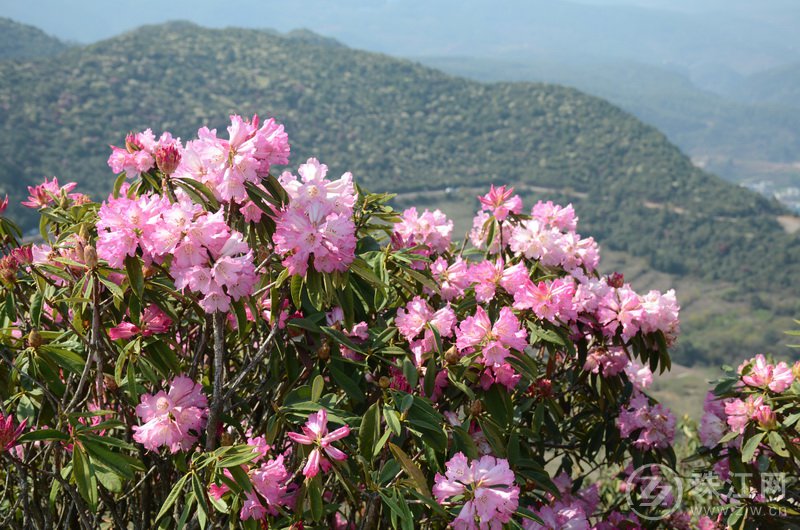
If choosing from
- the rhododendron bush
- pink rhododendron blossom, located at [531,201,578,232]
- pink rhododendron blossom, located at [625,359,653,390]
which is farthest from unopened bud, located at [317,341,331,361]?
pink rhododendron blossom, located at [625,359,653,390]

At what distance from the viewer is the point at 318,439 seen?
1.26 meters

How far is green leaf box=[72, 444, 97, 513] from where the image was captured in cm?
113

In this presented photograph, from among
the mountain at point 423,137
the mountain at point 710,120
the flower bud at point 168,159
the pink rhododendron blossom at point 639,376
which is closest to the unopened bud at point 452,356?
the flower bud at point 168,159

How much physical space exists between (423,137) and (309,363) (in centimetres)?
6295

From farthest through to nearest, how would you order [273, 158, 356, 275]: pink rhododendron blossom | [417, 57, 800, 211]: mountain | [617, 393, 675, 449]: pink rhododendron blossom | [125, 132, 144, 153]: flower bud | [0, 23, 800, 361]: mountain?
[417, 57, 800, 211]: mountain
[0, 23, 800, 361]: mountain
[617, 393, 675, 449]: pink rhododendron blossom
[125, 132, 144, 153]: flower bud
[273, 158, 356, 275]: pink rhododendron blossom

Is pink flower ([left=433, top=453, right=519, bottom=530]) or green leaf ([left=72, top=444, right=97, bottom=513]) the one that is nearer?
green leaf ([left=72, top=444, right=97, bottom=513])

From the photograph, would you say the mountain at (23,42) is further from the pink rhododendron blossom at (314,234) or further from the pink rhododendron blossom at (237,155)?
the pink rhododendron blossom at (314,234)

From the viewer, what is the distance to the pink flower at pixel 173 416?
53.4 inches

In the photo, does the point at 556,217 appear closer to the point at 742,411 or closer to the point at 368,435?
the point at 742,411

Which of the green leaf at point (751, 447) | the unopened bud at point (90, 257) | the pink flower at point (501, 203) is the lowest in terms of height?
the green leaf at point (751, 447)

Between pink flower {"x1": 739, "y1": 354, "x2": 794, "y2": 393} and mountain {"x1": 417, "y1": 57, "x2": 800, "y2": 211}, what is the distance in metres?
130

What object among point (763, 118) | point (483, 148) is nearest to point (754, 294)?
point (483, 148)

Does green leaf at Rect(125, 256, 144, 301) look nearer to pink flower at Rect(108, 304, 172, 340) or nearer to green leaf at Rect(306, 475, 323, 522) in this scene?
pink flower at Rect(108, 304, 172, 340)

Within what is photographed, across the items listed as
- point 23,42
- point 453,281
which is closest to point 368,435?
point 453,281
